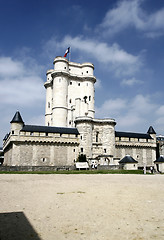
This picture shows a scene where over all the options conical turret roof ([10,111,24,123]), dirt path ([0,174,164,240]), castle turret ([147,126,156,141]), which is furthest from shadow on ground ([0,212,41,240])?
castle turret ([147,126,156,141])

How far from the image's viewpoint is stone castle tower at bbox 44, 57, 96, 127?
4900 centimetres

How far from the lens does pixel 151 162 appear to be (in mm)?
49094

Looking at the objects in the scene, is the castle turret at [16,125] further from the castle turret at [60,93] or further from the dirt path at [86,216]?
the dirt path at [86,216]

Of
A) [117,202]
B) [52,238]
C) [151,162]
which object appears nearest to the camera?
[52,238]

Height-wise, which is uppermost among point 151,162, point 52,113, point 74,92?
point 74,92

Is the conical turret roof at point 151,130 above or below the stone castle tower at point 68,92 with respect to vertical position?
below

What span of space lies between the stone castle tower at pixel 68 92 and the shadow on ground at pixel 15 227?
128 feet

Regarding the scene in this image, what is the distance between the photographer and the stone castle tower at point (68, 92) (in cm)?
4900

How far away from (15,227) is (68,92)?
151 feet

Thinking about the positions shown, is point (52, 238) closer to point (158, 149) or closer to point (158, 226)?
point (158, 226)

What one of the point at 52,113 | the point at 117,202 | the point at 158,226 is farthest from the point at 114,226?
the point at 52,113

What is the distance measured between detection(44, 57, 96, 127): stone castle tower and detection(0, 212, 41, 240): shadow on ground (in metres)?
38.9

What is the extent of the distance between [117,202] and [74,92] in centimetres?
4370

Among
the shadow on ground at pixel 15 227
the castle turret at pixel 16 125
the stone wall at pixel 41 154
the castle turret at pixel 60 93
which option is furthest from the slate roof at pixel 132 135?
the shadow on ground at pixel 15 227
